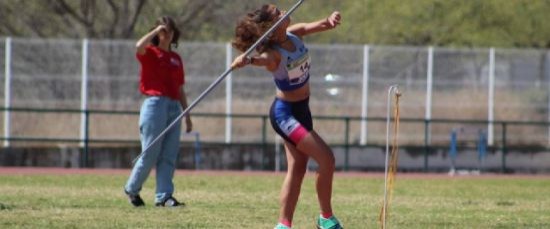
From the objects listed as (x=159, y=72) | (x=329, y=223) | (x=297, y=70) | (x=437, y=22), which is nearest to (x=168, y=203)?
(x=159, y=72)

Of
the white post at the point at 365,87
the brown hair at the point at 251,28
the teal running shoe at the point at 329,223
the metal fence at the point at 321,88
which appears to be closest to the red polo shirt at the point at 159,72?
the brown hair at the point at 251,28

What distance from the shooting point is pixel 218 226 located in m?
12.9

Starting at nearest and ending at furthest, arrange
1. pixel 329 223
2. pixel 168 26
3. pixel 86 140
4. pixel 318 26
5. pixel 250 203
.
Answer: pixel 329 223 < pixel 318 26 < pixel 168 26 < pixel 250 203 < pixel 86 140

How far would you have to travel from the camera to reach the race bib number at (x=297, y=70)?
39.0 ft

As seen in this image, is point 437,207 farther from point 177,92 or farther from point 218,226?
point 218,226

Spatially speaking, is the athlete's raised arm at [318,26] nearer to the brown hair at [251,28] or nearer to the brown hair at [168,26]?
the brown hair at [251,28]

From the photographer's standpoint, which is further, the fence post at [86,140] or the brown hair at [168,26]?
the fence post at [86,140]

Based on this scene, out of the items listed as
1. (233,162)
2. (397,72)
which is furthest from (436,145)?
(233,162)

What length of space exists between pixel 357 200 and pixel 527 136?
49.4 ft

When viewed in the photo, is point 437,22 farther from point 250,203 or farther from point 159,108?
point 159,108

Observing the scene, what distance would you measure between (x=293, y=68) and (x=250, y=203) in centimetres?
476

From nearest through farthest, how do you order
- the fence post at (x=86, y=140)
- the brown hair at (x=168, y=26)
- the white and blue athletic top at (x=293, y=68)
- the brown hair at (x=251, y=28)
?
the white and blue athletic top at (x=293, y=68)
the brown hair at (x=251, y=28)
the brown hair at (x=168, y=26)
the fence post at (x=86, y=140)

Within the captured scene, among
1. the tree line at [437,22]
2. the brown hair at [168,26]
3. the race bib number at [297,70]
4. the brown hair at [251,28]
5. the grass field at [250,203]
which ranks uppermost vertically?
the tree line at [437,22]

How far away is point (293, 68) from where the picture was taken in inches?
469
